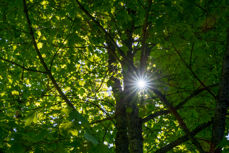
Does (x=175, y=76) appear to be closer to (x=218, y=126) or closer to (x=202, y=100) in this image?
(x=202, y=100)

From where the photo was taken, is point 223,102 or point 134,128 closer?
point 223,102

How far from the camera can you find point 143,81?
2.98m

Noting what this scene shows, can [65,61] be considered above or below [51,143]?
above

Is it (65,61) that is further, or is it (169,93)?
(65,61)

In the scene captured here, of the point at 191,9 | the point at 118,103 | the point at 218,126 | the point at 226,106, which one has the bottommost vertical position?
the point at 218,126

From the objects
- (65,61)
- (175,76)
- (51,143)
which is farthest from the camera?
(65,61)

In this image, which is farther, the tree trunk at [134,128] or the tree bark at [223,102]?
the tree trunk at [134,128]

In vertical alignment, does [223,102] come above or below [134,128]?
below

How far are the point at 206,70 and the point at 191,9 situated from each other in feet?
3.19

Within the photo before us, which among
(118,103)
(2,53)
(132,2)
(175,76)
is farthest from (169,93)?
(2,53)

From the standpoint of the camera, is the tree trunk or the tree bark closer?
the tree bark

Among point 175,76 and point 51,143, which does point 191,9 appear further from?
Answer: point 51,143

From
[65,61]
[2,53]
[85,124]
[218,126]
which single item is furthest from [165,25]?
[2,53]

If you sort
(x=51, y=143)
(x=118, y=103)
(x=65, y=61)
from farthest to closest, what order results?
(x=65, y=61)
(x=118, y=103)
(x=51, y=143)
